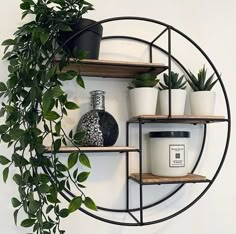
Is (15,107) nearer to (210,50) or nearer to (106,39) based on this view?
(106,39)

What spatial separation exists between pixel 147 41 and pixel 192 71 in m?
0.25

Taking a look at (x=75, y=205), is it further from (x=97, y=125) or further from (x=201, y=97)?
(x=201, y=97)

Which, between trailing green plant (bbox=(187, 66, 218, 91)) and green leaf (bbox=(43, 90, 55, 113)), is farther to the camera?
trailing green plant (bbox=(187, 66, 218, 91))

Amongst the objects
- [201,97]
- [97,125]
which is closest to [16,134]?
[97,125]

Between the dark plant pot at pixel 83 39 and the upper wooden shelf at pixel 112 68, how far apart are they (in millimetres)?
39

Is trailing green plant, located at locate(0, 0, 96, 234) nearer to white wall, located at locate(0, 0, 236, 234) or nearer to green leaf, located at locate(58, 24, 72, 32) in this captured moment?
green leaf, located at locate(58, 24, 72, 32)

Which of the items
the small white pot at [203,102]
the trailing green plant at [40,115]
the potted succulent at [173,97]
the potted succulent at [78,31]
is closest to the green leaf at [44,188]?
the trailing green plant at [40,115]

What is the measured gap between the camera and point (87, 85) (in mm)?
1281

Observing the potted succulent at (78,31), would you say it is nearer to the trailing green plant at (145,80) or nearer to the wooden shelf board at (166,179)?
the trailing green plant at (145,80)

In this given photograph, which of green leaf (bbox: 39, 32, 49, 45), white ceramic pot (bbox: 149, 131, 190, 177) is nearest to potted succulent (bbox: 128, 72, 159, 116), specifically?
white ceramic pot (bbox: 149, 131, 190, 177)

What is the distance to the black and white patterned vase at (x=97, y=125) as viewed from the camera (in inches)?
44.3

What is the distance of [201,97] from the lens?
1.27 meters

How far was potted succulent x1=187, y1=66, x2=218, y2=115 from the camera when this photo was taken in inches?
49.7

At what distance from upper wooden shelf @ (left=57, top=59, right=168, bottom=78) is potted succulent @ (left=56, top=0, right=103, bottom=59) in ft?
0.12
